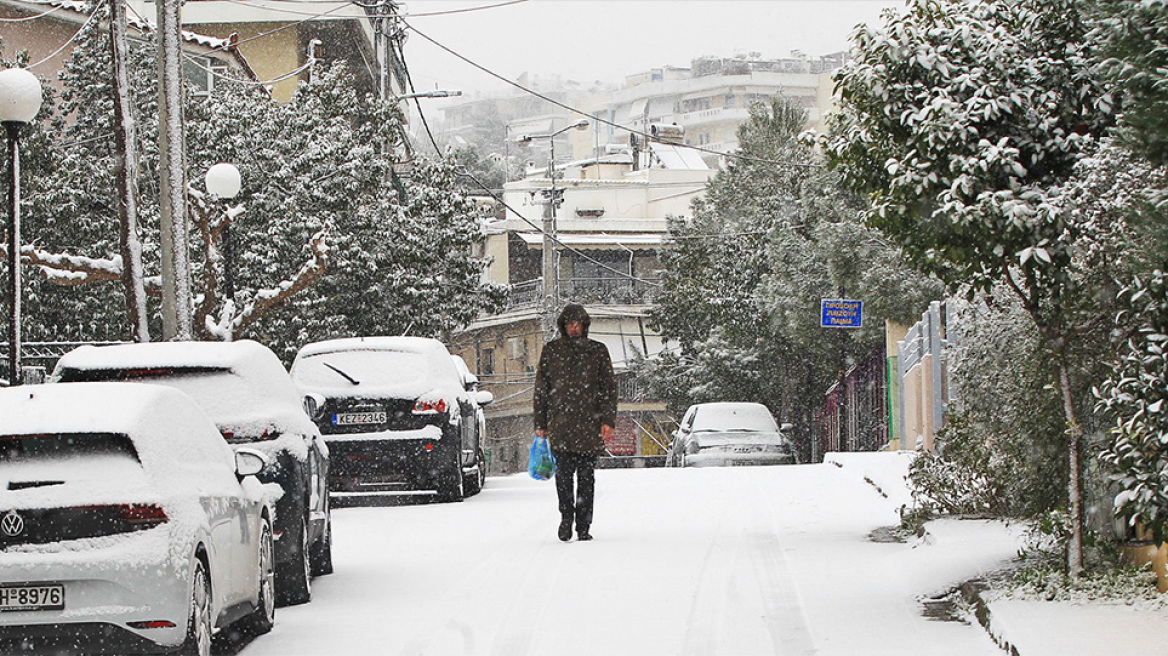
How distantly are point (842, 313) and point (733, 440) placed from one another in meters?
5.58

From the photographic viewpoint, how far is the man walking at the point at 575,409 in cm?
1308

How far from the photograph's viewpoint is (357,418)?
1692 centimetres

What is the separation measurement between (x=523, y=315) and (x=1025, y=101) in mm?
60502

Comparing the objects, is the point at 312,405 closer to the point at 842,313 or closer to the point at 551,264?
the point at 842,313

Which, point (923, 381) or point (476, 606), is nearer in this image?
point (476, 606)

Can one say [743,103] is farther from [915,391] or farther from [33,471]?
[33,471]

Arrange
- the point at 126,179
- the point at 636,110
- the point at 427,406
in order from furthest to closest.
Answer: the point at 636,110, the point at 126,179, the point at 427,406

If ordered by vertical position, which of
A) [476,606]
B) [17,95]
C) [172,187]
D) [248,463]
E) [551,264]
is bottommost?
[476,606]

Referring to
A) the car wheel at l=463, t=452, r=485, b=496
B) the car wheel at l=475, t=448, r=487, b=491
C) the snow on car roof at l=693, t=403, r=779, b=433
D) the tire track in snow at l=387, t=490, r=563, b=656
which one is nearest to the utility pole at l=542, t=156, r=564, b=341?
the snow on car roof at l=693, t=403, r=779, b=433

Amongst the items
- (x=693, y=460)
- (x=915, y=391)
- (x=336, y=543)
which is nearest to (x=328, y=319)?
(x=693, y=460)

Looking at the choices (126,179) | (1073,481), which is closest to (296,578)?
(1073,481)

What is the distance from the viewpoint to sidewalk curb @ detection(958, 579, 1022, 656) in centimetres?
770

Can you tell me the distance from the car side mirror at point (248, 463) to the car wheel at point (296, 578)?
51.6 inches

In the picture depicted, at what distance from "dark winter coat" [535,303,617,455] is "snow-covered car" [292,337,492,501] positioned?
3.66m
